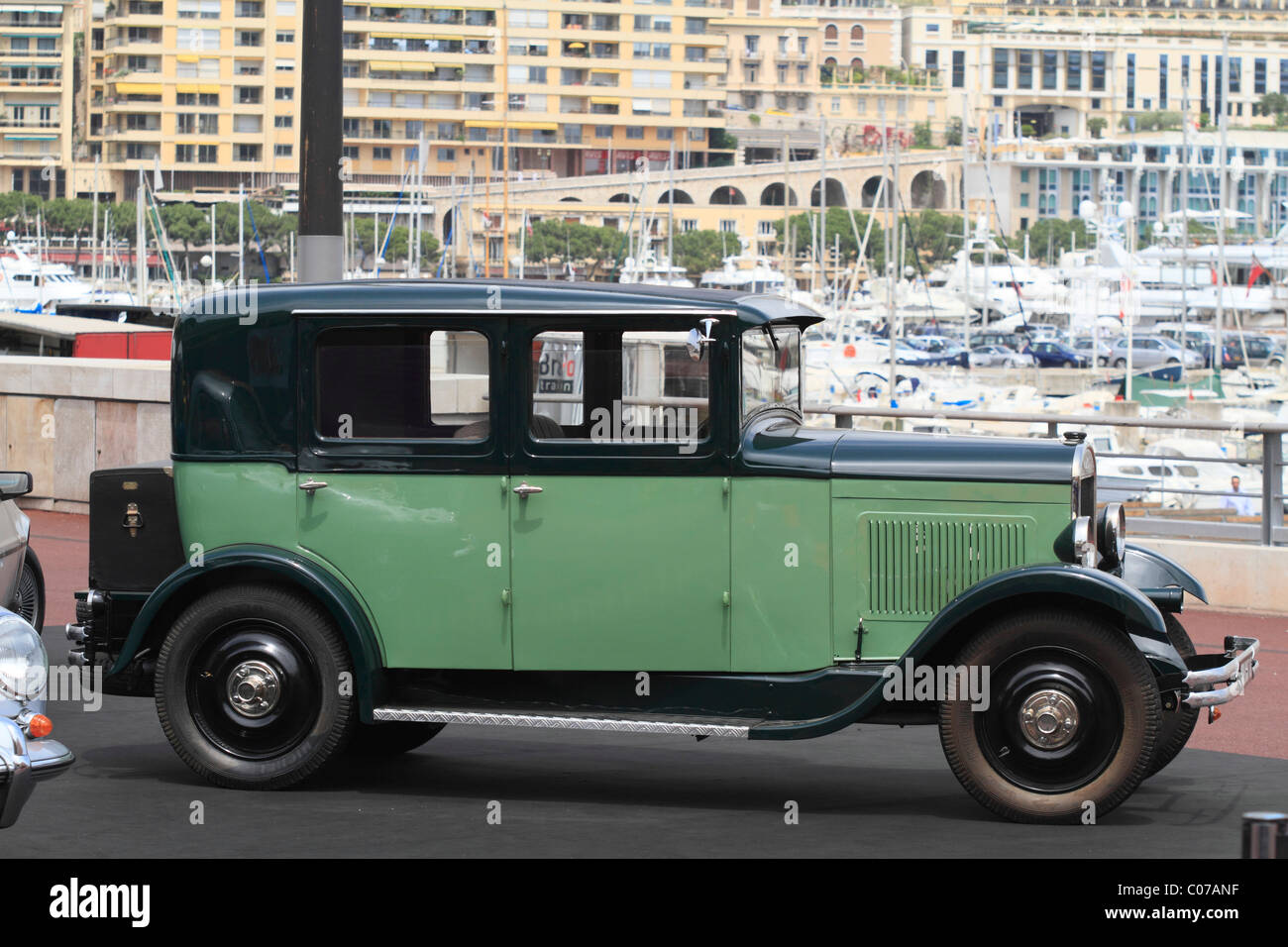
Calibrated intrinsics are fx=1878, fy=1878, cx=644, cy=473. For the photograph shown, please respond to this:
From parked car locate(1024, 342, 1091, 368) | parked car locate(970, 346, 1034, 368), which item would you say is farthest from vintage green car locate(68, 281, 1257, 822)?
parked car locate(1024, 342, 1091, 368)

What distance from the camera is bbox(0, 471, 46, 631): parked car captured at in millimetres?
9617

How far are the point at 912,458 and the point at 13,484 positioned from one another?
4.11 meters

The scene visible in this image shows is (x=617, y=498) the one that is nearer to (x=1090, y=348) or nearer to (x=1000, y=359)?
(x=1000, y=359)

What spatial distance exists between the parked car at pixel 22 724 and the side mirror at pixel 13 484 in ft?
7.31

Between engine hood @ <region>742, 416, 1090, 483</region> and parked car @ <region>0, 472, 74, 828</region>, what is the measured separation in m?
2.81

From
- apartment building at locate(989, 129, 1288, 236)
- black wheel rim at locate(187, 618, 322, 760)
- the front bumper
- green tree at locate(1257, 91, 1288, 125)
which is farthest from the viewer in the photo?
green tree at locate(1257, 91, 1288, 125)

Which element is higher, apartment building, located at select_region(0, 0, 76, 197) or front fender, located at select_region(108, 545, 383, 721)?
apartment building, located at select_region(0, 0, 76, 197)

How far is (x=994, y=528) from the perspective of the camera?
7336mm

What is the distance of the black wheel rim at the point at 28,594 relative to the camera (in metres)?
10.7

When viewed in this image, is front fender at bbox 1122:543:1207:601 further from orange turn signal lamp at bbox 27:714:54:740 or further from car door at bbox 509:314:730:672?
orange turn signal lamp at bbox 27:714:54:740

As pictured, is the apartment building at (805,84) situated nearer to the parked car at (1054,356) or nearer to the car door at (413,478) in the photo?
the parked car at (1054,356)

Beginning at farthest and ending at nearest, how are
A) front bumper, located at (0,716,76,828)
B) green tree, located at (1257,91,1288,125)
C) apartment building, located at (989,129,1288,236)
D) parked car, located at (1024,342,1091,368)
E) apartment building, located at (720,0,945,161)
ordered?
apartment building, located at (720,0,945,161) < green tree, located at (1257,91,1288,125) < apartment building, located at (989,129,1288,236) < parked car, located at (1024,342,1091,368) < front bumper, located at (0,716,76,828)
